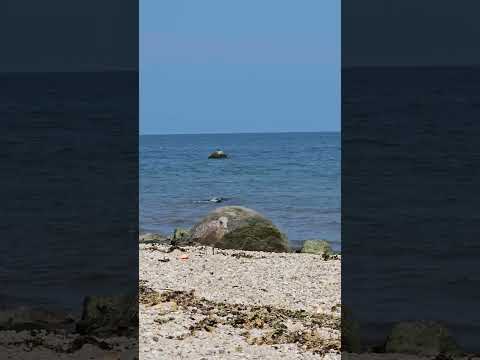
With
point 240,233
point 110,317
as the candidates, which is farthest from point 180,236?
point 110,317

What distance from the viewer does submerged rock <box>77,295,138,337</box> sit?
6.08 metres

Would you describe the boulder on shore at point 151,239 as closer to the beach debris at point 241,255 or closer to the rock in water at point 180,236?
the rock in water at point 180,236

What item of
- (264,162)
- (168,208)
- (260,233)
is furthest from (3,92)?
(260,233)

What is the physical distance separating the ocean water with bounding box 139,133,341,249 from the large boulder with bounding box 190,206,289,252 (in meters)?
2.10

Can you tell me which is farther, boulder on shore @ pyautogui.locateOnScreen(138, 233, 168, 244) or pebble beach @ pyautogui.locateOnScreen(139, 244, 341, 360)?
boulder on shore @ pyautogui.locateOnScreen(138, 233, 168, 244)

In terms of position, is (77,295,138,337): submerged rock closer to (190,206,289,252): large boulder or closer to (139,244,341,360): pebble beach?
(139,244,341,360): pebble beach

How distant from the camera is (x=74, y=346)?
5516mm
